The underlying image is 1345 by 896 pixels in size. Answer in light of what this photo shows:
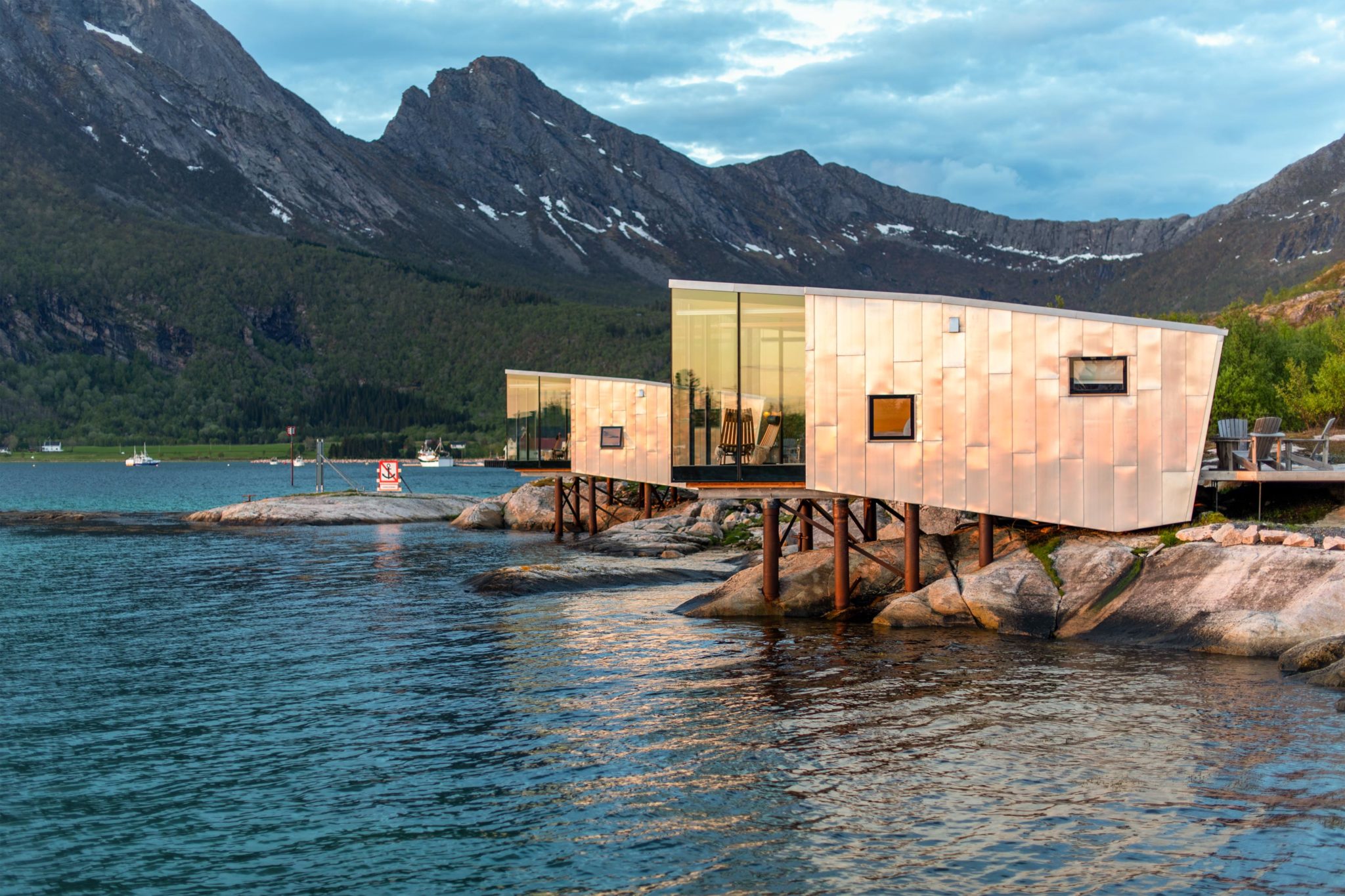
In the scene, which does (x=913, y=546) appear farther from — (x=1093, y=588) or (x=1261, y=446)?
(x=1261, y=446)

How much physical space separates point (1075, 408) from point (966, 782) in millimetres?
12933

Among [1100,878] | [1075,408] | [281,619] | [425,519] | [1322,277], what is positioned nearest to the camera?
[1100,878]

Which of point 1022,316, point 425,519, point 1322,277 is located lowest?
point 425,519

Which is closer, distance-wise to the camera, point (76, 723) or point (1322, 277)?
point (76, 723)

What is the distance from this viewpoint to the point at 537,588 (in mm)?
34156

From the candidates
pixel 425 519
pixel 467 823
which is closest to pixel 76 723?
pixel 467 823

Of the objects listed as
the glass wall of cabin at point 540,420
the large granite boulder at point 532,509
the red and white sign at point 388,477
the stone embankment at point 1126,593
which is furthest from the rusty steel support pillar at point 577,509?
the stone embankment at point 1126,593

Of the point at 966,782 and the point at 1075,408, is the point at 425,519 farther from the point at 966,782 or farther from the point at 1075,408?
the point at 966,782

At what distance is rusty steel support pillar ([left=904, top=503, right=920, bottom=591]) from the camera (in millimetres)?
26656

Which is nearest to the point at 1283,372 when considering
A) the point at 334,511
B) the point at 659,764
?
the point at 334,511

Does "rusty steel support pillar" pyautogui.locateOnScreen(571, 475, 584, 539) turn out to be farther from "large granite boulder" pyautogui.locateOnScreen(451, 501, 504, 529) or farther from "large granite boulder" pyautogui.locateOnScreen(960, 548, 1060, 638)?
"large granite boulder" pyautogui.locateOnScreen(960, 548, 1060, 638)

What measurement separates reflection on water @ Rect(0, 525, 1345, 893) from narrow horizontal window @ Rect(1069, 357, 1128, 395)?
5678 mm

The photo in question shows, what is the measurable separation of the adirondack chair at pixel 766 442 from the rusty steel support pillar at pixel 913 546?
337 centimetres

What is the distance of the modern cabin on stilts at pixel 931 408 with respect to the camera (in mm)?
24719
